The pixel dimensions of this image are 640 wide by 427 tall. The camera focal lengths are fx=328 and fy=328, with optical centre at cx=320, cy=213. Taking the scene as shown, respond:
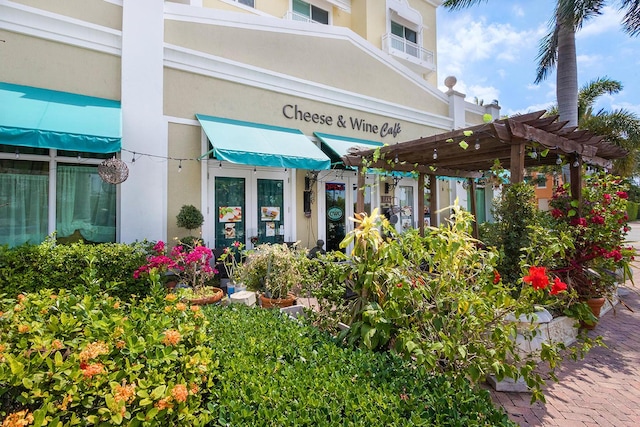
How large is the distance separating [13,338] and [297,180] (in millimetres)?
7574

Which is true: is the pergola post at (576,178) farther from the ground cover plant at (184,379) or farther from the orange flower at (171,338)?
the orange flower at (171,338)

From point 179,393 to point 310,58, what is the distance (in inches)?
384

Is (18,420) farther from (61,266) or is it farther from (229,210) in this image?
(229,210)

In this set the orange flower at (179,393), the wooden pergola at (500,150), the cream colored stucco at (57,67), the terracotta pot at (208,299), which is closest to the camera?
the orange flower at (179,393)

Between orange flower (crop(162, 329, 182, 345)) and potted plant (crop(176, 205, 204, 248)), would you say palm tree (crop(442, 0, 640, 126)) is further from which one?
orange flower (crop(162, 329, 182, 345))

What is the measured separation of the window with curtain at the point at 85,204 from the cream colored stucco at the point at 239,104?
2172mm

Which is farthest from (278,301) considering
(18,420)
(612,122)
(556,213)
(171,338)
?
(612,122)

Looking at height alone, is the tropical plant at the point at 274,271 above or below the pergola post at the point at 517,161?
below

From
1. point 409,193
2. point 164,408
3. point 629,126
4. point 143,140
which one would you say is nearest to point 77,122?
Result: point 143,140

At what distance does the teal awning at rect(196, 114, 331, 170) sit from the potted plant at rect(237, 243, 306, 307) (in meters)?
2.50

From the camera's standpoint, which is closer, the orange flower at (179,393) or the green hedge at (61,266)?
the orange flower at (179,393)

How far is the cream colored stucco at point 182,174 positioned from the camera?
7465 millimetres

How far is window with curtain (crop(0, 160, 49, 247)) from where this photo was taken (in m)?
6.14

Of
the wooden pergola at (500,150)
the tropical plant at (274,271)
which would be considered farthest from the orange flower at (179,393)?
the wooden pergola at (500,150)
